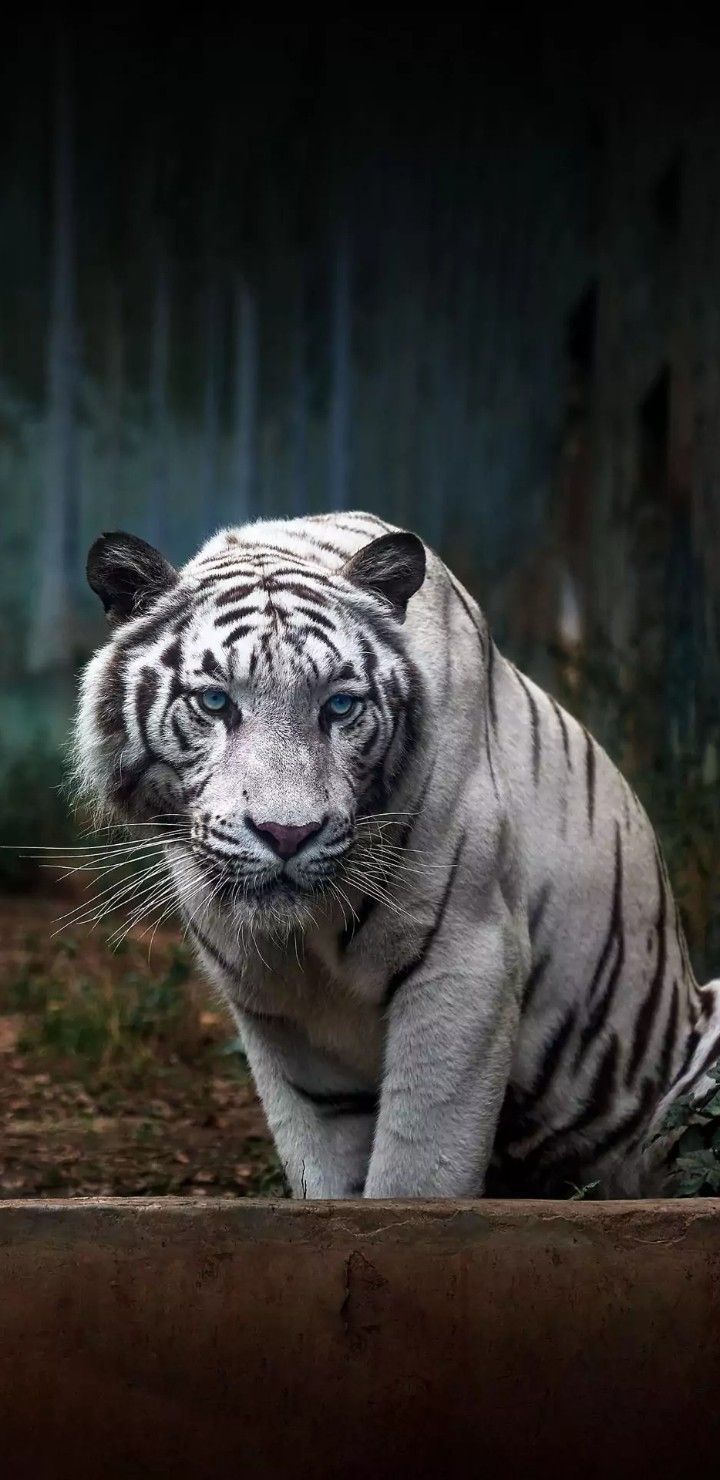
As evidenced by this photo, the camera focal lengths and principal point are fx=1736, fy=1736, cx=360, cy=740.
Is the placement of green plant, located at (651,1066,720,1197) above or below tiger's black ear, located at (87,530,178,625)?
below

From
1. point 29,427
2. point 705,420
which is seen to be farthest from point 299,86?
point 705,420

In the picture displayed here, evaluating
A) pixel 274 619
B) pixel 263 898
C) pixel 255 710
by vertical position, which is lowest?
pixel 263 898

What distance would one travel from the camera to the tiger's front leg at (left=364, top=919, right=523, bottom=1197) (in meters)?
2.50

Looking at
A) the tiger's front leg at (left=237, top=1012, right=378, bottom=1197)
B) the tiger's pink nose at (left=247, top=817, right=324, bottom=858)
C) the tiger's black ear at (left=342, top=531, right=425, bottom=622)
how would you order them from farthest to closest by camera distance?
the tiger's front leg at (left=237, top=1012, right=378, bottom=1197)
the tiger's black ear at (left=342, top=531, right=425, bottom=622)
the tiger's pink nose at (left=247, top=817, right=324, bottom=858)

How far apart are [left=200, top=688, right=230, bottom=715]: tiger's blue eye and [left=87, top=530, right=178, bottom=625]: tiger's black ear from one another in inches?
9.7

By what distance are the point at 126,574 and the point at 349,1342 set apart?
1140 mm

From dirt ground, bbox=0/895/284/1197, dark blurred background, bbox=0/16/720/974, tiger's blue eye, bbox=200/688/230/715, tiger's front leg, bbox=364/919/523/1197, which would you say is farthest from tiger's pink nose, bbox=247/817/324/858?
dark blurred background, bbox=0/16/720/974

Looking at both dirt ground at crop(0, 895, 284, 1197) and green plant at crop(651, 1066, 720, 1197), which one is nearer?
green plant at crop(651, 1066, 720, 1197)

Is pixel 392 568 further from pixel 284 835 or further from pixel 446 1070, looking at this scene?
pixel 446 1070

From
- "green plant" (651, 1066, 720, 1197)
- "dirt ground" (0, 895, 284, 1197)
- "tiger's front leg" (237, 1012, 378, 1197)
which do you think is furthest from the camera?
"dirt ground" (0, 895, 284, 1197)

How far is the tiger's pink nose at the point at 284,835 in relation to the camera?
87.7 inches

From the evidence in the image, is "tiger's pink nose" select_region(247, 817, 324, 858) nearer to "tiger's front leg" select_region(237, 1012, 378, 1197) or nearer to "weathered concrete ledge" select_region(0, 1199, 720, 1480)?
"weathered concrete ledge" select_region(0, 1199, 720, 1480)

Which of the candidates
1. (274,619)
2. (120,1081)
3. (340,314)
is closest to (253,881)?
(274,619)

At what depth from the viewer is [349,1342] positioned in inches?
75.6
